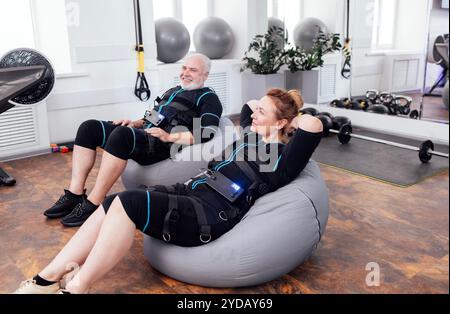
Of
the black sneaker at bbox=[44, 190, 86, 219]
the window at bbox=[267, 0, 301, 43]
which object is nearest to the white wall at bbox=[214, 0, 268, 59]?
the window at bbox=[267, 0, 301, 43]

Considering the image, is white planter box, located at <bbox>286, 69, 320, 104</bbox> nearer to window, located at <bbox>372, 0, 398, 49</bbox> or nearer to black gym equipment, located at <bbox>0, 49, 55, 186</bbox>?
window, located at <bbox>372, 0, 398, 49</bbox>

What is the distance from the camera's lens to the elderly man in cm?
226

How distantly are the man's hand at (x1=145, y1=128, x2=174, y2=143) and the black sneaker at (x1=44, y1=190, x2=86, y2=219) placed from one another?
522mm

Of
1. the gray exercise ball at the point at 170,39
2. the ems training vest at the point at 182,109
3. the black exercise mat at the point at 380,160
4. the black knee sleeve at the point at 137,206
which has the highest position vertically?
the gray exercise ball at the point at 170,39

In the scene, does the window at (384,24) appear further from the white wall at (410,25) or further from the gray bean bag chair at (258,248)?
the gray bean bag chair at (258,248)

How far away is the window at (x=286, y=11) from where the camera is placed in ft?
17.2

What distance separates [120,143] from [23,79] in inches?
42.1

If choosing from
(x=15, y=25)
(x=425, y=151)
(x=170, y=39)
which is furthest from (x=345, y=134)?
(x=15, y=25)

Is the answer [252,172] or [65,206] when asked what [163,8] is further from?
[252,172]

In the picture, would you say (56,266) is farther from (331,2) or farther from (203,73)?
(331,2)

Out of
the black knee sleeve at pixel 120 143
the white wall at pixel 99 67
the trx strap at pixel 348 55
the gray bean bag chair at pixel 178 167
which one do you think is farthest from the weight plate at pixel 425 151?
the white wall at pixel 99 67

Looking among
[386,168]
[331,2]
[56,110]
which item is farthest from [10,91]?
[331,2]

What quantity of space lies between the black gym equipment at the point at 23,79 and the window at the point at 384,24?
280cm
